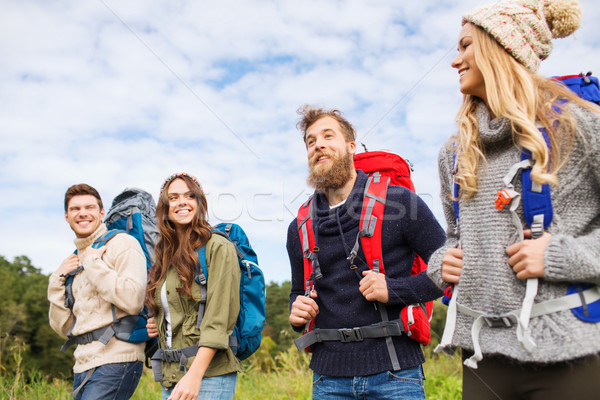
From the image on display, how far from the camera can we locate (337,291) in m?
3.03

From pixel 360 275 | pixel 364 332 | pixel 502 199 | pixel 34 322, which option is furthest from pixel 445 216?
pixel 34 322

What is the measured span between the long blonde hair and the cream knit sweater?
291 centimetres

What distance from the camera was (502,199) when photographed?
6.03 ft

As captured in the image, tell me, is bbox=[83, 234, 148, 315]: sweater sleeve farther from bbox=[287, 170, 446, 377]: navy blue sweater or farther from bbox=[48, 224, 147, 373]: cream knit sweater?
bbox=[287, 170, 446, 377]: navy blue sweater

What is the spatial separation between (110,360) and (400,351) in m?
2.36

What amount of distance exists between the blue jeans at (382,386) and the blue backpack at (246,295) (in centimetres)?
82

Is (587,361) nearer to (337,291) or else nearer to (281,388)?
(337,291)

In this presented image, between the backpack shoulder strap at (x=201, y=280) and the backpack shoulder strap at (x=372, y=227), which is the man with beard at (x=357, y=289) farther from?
the backpack shoulder strap at (x=201, y=280)

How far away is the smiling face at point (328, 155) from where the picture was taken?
11.1 ft

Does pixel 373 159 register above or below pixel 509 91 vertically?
above

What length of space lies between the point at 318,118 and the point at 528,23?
1920 mm

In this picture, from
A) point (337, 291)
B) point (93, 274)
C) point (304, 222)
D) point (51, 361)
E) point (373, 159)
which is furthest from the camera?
point (51, 361)

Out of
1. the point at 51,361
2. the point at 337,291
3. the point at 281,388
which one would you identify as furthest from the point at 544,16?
the point at 51,361

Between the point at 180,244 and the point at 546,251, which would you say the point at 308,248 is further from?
the point at 546,251
